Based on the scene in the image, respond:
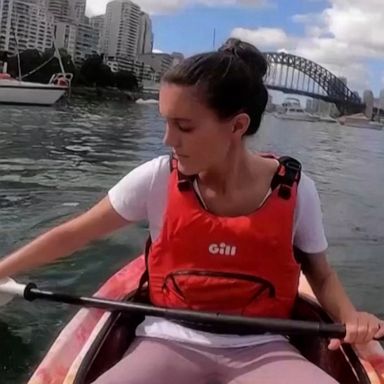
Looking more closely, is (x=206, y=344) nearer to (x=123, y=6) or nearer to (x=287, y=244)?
(x=287, y=244)

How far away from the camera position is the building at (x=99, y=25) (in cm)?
8412

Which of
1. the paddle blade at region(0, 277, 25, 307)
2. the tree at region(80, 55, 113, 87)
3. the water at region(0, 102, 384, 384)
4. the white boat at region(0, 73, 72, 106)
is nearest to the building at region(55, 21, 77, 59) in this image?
the tree at region(80, 55, 113, 87)

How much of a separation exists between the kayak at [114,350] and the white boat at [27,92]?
97.4 ft

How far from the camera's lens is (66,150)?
47.3 feet

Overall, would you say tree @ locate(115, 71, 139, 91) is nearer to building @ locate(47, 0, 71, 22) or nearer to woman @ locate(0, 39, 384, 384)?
building @ locate(47, 0, 71, 22)

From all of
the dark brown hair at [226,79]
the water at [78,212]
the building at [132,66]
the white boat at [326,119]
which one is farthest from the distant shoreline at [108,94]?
the dark brown hair at [226,79]

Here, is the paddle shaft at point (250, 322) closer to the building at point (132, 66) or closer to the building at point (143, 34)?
the building at point (143, 34)

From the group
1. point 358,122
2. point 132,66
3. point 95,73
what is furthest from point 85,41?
point 358,122

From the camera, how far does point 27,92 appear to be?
31.9 meters

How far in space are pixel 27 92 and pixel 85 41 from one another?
49.7 meters

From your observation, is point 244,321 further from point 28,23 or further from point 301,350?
point 28,23

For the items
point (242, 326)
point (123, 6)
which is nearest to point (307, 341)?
point (242, 326)

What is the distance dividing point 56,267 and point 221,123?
9.91 feet

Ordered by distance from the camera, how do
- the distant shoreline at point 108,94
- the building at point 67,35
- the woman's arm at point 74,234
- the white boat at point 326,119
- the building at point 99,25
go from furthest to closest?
the building at point 99,25, the white boat at point 326,119, the building at point 67,35, the distant shoreline at point 108,94, the woman's arm at point 74,234
